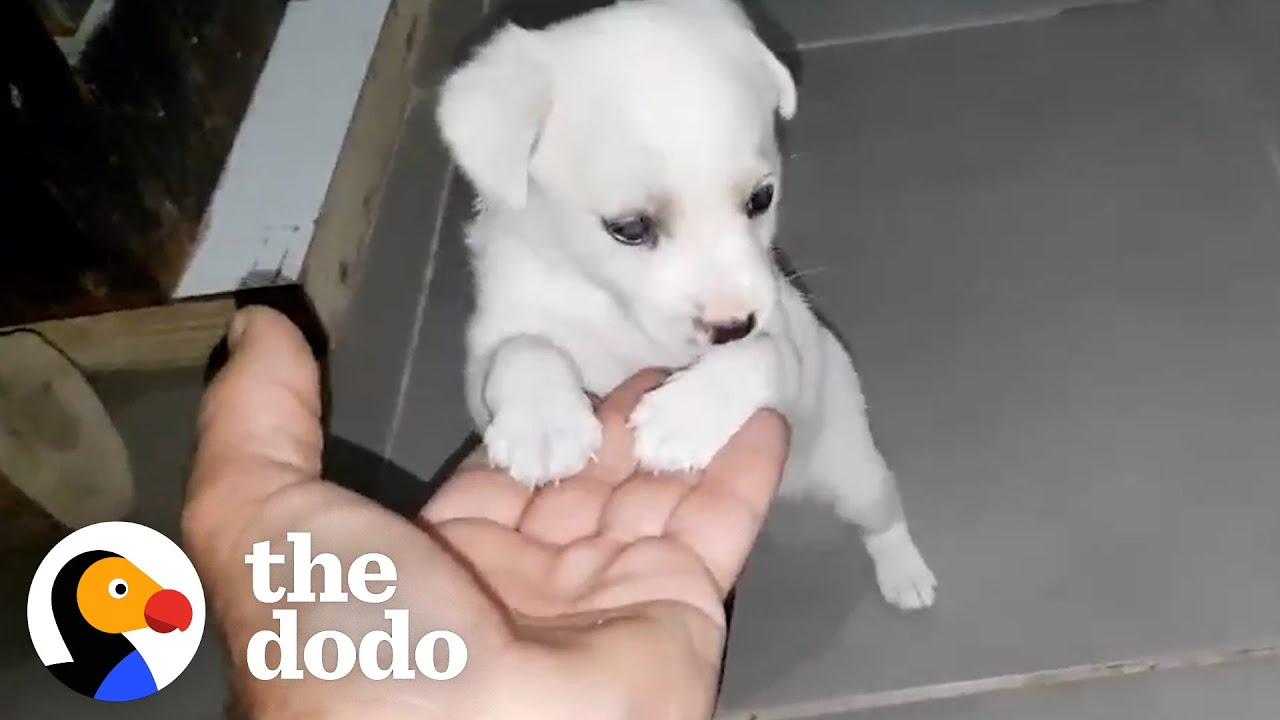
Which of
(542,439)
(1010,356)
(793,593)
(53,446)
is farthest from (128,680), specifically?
(1010,356)

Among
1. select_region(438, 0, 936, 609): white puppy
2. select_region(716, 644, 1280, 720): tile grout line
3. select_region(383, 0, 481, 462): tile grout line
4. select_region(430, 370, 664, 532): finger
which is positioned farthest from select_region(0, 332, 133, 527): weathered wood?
select_region(716, 644, 1280, 720): tile grout line

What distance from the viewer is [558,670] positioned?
115 cm

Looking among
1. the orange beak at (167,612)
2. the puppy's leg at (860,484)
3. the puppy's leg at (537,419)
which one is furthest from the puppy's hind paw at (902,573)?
the orange beak at (167,612)

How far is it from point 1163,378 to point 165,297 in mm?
1509

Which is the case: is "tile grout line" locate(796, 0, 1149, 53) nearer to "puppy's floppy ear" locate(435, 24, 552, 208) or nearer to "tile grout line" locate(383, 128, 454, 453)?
"tile grout line" locate(383, 128, 454, 453)

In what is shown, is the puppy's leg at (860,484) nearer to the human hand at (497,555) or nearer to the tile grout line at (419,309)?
the human hand at (497,555)

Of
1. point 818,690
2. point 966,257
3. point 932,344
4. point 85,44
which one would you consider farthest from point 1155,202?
point 85,44

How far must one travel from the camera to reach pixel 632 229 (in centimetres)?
146

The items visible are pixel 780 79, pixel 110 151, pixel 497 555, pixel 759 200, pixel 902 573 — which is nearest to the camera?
pixel 497 555

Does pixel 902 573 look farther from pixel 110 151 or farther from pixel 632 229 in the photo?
pixel 110 151

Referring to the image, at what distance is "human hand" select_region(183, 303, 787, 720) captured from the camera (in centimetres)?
113

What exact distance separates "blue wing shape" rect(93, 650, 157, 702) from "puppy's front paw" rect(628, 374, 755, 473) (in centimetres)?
54

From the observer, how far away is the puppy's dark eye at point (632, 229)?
145cm

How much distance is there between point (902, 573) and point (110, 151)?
1.24 metres
